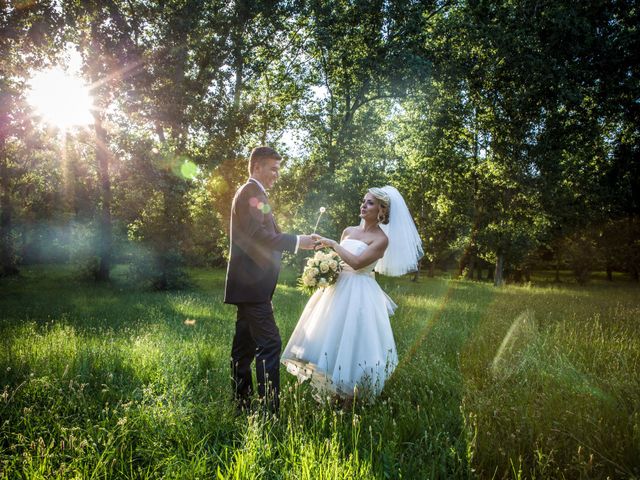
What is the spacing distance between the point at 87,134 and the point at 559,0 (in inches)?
972

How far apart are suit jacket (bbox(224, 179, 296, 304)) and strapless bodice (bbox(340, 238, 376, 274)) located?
1013 millimetres

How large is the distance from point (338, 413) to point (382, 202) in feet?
9.28

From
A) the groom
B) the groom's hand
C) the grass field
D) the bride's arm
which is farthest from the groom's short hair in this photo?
the grass field

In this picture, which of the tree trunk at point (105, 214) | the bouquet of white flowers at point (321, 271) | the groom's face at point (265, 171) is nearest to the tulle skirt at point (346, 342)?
the bouquet of white flowers at point (321, 271)

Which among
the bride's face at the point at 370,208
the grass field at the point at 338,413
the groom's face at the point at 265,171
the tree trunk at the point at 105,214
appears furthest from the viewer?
the tree trunk at the point at 105,214

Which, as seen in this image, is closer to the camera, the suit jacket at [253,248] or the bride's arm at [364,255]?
the suit jacket at [253,248]

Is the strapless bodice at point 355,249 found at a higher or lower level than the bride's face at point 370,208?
lower

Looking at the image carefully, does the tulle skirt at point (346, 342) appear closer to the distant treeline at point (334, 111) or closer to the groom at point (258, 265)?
the groom at point (258, 265)

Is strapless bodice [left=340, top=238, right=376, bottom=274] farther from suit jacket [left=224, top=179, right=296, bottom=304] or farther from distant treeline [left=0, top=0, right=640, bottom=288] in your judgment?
distant treeline [left=0, top=0, right=640, bottom=288]

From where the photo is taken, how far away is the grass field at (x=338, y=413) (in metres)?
3.07

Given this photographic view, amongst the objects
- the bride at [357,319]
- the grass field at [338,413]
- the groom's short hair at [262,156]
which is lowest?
the grass field at [338,413]

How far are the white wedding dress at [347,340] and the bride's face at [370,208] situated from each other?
1.41 feet

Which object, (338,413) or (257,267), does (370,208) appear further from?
(338,413)

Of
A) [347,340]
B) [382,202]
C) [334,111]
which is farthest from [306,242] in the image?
[334,111]
